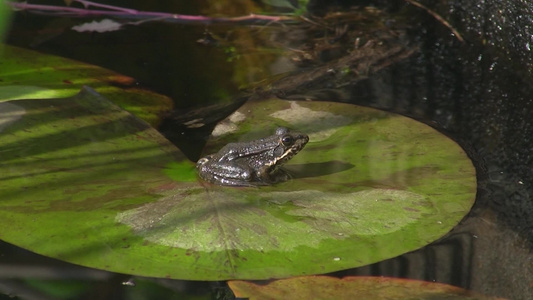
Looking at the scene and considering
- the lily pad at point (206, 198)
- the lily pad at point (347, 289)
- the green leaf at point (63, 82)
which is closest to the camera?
the lily pad at point (347, 289)

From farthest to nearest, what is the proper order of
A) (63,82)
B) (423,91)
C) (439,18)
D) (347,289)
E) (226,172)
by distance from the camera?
(439,18), (423,91), (63,82), (226,172), (347,289)

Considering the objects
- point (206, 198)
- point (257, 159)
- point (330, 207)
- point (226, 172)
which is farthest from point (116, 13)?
point (330, 207)

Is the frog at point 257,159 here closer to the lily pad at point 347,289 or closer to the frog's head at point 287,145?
the frog's head at point 287,145

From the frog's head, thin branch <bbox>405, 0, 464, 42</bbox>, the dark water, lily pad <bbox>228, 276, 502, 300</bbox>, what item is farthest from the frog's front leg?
thin branch <bbox>405, 0, 464, 42</bbox>

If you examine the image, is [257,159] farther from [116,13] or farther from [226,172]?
[116,13]

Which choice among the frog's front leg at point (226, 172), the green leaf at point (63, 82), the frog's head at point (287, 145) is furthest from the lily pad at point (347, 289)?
the green leaf at point (63, 82)
